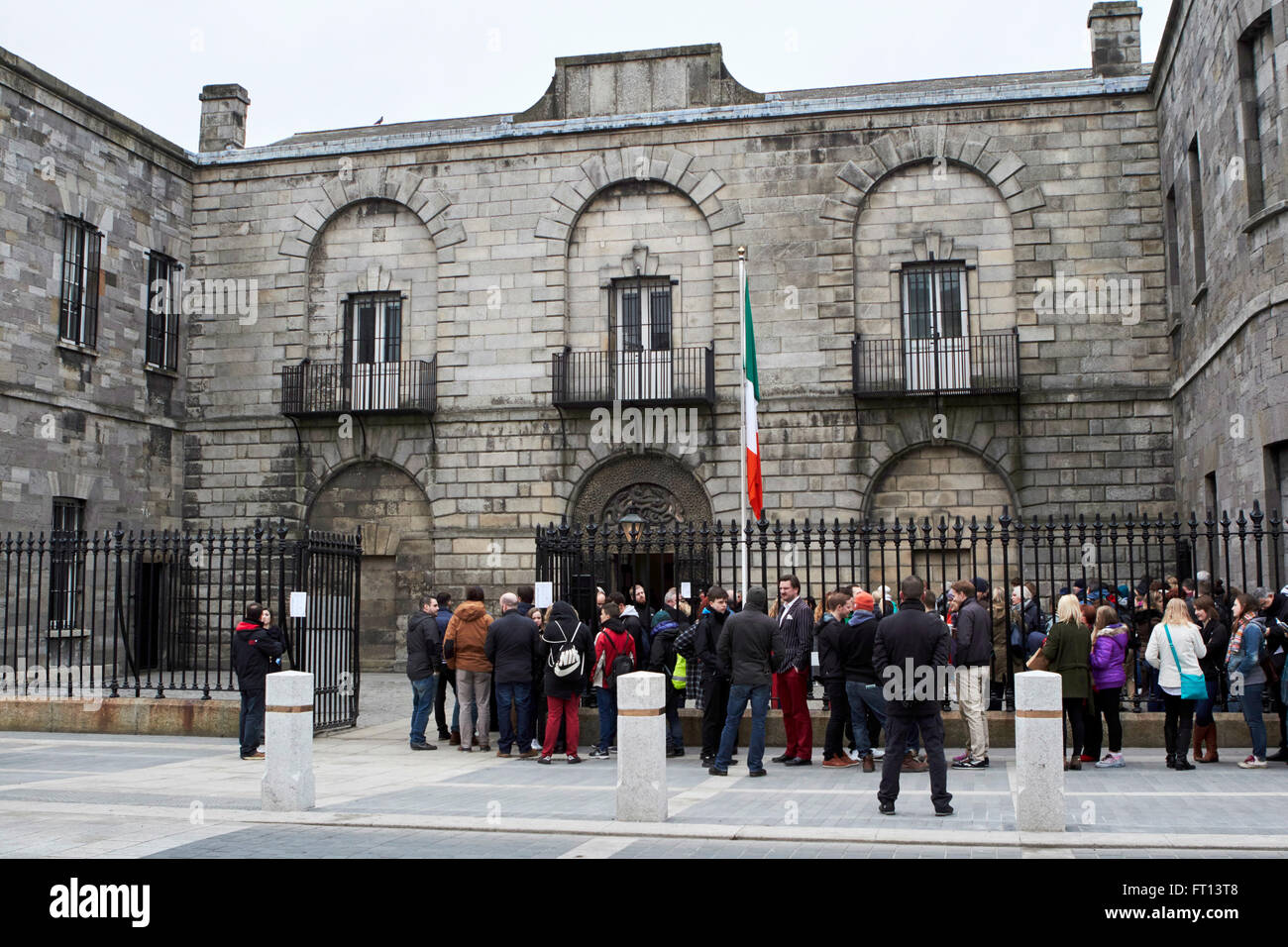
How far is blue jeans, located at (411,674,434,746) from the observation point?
588 inches

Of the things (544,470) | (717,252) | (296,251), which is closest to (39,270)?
(296,251)

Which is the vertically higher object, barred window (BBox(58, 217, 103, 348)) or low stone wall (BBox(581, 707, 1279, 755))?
barred window (BBox(58, 217, 103, 348))

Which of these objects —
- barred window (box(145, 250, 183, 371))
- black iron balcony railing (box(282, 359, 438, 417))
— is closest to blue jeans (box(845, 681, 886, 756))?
black iron balcony railing (box(282, 359, 438, 417))

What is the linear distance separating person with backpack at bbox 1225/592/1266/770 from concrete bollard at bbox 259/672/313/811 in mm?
8920

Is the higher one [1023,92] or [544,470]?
[1023,92]

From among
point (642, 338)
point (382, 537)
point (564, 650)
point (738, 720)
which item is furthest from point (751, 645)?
point (382, 537)

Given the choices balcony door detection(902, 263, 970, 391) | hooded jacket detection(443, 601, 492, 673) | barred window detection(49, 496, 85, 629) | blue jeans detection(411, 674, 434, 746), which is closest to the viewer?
hooded jacket detection(443, 601, 492, 673)

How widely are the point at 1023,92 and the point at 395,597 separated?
15.4m

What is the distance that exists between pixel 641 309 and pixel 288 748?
16021 mm

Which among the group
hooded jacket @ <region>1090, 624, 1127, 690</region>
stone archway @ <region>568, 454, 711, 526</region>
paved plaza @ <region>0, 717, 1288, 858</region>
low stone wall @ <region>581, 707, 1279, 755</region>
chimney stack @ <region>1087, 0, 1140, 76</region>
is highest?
chimney stack @ <region>1087, 0, 1140, 76</region>

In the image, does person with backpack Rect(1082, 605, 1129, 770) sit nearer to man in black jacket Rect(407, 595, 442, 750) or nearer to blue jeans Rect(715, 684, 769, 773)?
blue jeans Rect(715, 684, 769, 773)

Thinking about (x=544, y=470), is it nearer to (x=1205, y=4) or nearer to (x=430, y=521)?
(x=430, y=521)

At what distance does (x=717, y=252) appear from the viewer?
24500 mm

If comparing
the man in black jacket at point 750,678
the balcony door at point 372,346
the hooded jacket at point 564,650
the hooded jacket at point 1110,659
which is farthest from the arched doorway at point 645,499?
the hooded jacket at point 1110,659
